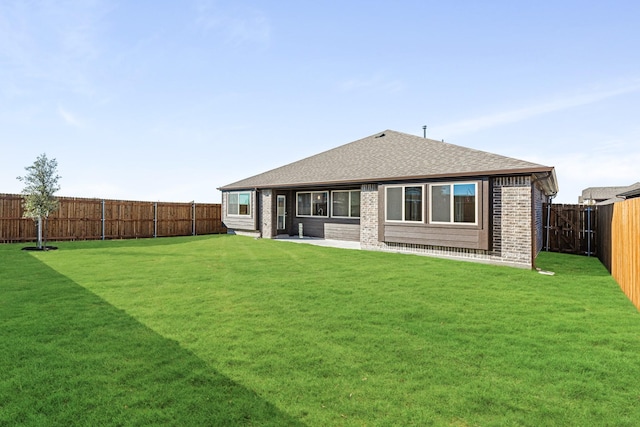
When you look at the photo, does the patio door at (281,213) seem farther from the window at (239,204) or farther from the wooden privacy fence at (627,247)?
the wooden privacy fence at (627,247)

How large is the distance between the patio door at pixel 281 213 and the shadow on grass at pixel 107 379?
1466 centimetres

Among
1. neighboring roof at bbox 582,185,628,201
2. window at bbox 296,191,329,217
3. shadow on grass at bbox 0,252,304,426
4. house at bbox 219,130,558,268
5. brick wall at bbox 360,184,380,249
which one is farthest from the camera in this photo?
neighboring roof at bbox 582,185,628,201

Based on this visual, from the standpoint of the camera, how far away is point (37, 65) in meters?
13.3

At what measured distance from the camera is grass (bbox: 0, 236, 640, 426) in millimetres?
2801

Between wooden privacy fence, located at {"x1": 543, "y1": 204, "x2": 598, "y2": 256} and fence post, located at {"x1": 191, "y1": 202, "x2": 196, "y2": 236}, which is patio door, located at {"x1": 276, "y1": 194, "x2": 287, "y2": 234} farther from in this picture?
wooden privacy fence, located at {"x1": 543, "y1": 204, "x2": 598, "y2": 256}

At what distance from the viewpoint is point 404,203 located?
42.8ft

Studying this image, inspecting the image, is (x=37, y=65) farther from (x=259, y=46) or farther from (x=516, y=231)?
(x=516, y=231)

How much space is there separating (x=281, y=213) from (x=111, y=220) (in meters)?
9.95

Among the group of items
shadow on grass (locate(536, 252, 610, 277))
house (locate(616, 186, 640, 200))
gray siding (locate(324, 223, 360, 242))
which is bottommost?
shadow on grass (locate(536, 252, 610, 277))

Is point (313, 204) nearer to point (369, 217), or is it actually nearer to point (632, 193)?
point (369, 217)

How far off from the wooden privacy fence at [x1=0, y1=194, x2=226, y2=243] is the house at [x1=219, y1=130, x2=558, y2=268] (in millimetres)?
3911

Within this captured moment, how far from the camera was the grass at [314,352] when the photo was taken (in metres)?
2.80

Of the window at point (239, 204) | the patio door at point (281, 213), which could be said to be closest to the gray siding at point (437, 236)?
the patio door at point (281, 213)

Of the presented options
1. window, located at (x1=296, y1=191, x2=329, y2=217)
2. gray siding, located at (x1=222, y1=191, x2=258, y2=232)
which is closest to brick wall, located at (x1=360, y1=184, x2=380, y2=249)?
window, located at (x1=296, y1=191, x2=329, y2=217)
